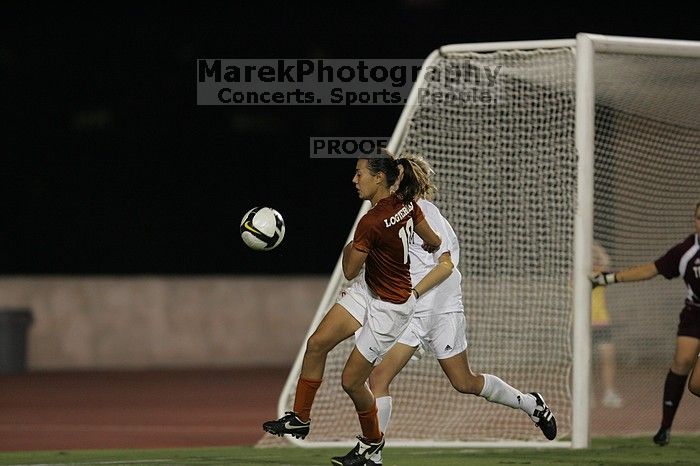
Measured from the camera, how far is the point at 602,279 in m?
9.61

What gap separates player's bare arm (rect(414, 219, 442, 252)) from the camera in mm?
7695

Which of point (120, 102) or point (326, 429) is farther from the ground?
point (120, 102)

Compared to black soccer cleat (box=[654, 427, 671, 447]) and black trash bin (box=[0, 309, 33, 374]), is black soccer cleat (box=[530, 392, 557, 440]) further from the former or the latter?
black trash bin (box=[0, 309, 33, 374])

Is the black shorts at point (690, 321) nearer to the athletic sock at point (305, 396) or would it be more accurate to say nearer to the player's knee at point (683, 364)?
the player's knee at point (683, 364)

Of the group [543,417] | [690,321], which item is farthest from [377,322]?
[690,321]

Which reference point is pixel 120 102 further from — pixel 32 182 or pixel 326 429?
pixel 326 429

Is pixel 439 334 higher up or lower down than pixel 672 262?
lower down

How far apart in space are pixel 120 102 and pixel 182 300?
4.24 metres

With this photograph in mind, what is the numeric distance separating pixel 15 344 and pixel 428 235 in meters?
12.1

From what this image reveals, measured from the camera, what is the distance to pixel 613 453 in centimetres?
940

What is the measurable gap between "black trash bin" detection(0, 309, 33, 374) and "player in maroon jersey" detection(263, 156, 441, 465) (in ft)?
37.9

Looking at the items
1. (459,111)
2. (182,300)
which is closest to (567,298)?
(459,111)

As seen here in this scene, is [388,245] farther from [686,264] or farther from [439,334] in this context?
[686,264]

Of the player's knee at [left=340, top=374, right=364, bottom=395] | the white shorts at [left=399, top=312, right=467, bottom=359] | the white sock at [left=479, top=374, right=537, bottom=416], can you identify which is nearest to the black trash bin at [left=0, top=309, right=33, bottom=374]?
the white shorts at [left=399, top=312, right=467, bottom=359]
